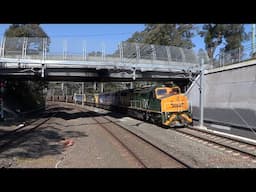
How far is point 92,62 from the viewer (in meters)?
28.9

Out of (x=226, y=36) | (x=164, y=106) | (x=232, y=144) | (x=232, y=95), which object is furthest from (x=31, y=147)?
(x=226, y=36)

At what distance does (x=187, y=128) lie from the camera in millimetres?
23031

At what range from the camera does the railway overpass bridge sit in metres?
27.6

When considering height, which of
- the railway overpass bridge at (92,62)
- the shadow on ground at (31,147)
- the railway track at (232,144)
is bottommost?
the shadow on ground at (31,147)

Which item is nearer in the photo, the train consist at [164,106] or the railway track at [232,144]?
the railway track at [232,144]

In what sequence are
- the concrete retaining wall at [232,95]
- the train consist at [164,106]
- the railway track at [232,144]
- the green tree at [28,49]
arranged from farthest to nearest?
the green tree at [28,49] < the train consist at [164,106] < the concrete retaining wall at [232,95] < the railway track at [232,144]

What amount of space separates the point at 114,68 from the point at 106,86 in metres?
60.1

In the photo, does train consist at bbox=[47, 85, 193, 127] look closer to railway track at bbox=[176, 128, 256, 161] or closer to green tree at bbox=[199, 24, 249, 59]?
railway track at bbox=[176, 128, 256, 161]

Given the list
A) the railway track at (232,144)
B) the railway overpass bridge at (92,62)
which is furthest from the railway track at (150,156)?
the railway overpass bridge at (92,62)

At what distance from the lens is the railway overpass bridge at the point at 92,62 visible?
90.6ft

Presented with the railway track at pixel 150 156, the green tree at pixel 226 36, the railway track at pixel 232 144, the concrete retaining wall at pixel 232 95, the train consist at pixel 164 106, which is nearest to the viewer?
the railway track at pixel 150 156

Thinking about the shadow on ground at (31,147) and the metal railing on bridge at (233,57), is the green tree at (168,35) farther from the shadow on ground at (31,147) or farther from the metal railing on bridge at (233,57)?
the shadow on ground at (31,147)
